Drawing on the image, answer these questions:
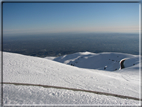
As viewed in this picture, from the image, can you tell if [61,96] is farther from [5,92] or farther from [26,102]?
[5,92]

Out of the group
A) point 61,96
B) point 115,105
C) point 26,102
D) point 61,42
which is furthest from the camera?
point 61,42

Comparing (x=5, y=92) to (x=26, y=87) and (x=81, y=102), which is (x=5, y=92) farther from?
(x=81, y=102)

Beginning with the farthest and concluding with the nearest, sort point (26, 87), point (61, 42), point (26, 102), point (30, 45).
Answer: point (61, 42) → point (30, 45) → point (26, 87) → point (26, 102)

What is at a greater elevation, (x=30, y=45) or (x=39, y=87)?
(x=30, y=45)

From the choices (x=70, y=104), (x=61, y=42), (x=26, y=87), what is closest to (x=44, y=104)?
(x=70, y=104)

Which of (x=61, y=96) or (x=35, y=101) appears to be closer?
(x=35, y=101)

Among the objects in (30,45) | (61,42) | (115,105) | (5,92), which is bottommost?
(115,105)

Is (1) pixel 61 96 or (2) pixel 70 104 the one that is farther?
(1) pixel 61 96

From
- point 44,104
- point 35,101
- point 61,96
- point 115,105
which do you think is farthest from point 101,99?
point 35,101

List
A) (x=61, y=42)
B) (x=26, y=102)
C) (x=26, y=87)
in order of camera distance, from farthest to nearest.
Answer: (x=61, y=42) → (x=26, y=87) → (x=26, y=102)
